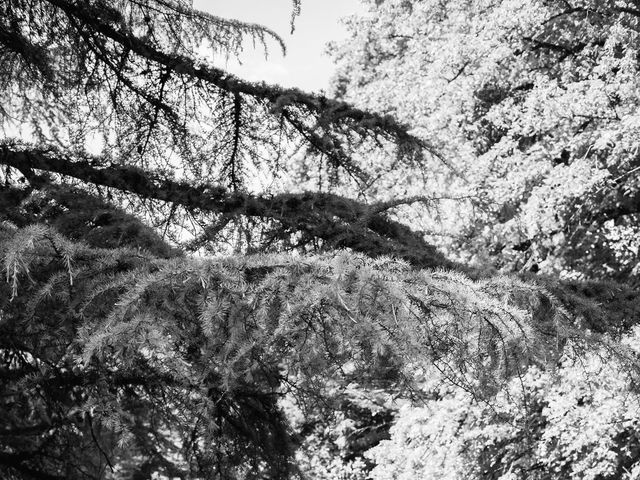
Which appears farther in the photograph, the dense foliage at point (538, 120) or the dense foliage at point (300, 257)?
the dense foliage at point (538, 120)

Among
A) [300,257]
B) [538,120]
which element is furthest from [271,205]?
[538,120]

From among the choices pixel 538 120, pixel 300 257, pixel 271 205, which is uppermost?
pixel 538 120

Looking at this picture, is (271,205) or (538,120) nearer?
(271,205)

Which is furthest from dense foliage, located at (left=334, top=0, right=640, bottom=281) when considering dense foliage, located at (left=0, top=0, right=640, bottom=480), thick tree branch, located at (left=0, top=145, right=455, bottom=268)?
thick tree branch, located at (left=0, top=145, right=455, bottom=268)

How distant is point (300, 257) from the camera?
2.31 metres

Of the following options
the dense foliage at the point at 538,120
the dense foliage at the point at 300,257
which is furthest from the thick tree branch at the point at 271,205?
the dense foliage at the point at 538,120

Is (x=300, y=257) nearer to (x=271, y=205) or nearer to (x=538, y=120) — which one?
(x=271, y=205)

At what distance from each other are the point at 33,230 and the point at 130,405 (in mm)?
2621

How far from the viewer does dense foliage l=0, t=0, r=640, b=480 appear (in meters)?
2.21

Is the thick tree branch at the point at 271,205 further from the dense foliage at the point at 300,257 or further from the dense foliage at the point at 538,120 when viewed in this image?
the dense foliage at the point at 538,120

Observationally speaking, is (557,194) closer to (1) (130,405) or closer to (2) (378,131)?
(2) (378,131)

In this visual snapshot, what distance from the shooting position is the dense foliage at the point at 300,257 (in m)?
2.21

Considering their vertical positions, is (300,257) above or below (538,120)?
below

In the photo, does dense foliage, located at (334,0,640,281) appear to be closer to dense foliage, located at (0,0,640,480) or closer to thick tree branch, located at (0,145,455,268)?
dense foliage, located at (0,0,640,480)
